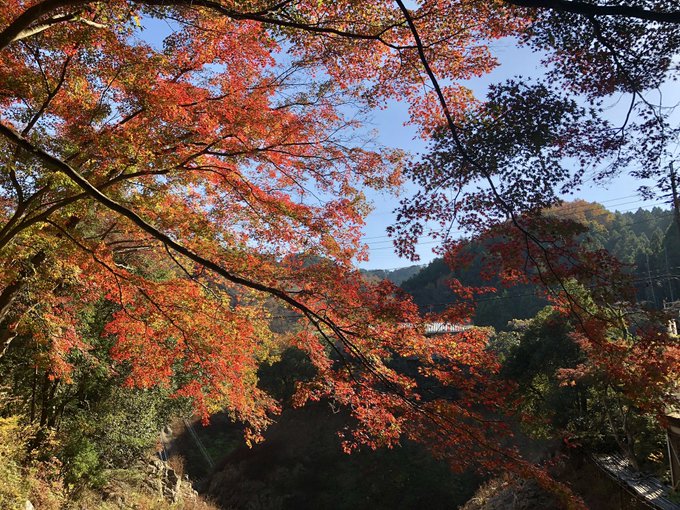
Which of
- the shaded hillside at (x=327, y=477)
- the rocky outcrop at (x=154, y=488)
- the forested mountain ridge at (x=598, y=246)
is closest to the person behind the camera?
the rocky outcrop at (x=154, y=488)

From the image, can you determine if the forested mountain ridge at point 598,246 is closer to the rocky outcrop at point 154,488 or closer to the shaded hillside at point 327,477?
the shaded hillside at point 327,477

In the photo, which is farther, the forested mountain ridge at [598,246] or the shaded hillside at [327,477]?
the forested mountain ridge at [598,246]

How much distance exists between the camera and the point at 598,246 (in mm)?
28547

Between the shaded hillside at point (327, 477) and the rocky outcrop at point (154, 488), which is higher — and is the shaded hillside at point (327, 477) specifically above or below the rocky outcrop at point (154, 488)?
below

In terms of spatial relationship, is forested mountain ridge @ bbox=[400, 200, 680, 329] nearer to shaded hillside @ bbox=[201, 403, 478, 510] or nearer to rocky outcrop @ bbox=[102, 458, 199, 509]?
shaded hillside @ bbox=[201, 403, 478, 510]

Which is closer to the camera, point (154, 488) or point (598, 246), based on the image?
point (154, 488)

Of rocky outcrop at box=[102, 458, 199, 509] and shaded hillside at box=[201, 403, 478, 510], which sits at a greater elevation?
rocky outcrop at box=[102, 458, 199, 509]

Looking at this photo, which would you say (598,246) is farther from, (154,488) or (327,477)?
(154,488)

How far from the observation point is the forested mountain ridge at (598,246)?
28688mm

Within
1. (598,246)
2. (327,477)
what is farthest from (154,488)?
(598,246)

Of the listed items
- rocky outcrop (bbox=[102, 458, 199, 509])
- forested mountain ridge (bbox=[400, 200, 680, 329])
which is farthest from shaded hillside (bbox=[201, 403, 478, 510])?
forested mountain ridge (bbox=[400, 200, 680, 329])

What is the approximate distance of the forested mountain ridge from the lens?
28.7m

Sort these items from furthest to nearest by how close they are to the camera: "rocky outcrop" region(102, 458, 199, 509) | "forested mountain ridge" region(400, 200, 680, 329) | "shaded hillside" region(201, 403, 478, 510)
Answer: "forested mountain ridge" region(400, 200, 680, 329) → "shaded hillside" region(201, 403, 478, 510) → "rocky outcrop" region(102, 458, 199, 509)

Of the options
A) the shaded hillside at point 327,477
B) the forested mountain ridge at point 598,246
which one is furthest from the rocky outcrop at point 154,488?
the forested mountain ridge at point 598,246
